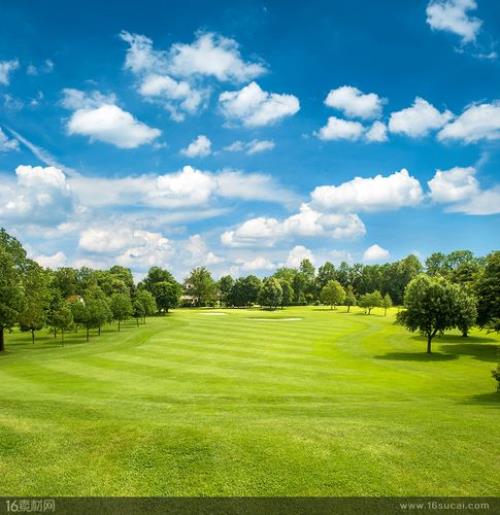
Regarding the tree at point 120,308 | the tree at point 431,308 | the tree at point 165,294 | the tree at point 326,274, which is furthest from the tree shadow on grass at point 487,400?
the tree at point 326,274

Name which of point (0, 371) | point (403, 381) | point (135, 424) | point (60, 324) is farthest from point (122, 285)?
point (135, 424)

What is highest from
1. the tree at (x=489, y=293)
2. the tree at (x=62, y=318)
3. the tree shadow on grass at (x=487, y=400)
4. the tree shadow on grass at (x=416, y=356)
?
the tree at (x=489, y=293)

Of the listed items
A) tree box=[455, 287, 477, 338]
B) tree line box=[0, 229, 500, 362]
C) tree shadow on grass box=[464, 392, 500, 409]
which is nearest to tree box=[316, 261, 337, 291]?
tree line box=[0, 229, 500, 362]

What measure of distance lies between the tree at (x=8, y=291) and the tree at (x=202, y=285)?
4334 inches

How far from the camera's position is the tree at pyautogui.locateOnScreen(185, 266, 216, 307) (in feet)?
520

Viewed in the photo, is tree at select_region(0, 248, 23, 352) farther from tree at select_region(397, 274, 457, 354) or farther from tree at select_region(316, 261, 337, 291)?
tree at select_region(316, 261, 337, 291)

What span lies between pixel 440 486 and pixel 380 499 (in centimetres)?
180

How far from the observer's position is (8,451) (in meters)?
12.4

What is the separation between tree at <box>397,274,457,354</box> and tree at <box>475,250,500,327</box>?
6362 mm

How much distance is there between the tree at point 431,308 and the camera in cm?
4762

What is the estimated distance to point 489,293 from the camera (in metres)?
52.4

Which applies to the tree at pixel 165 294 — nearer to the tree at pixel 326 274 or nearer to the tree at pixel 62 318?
the tree at pixel 62 318

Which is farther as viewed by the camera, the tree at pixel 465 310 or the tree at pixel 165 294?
the tree at pixel 165 294

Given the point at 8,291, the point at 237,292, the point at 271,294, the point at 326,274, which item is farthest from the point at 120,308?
the point at 326,274
